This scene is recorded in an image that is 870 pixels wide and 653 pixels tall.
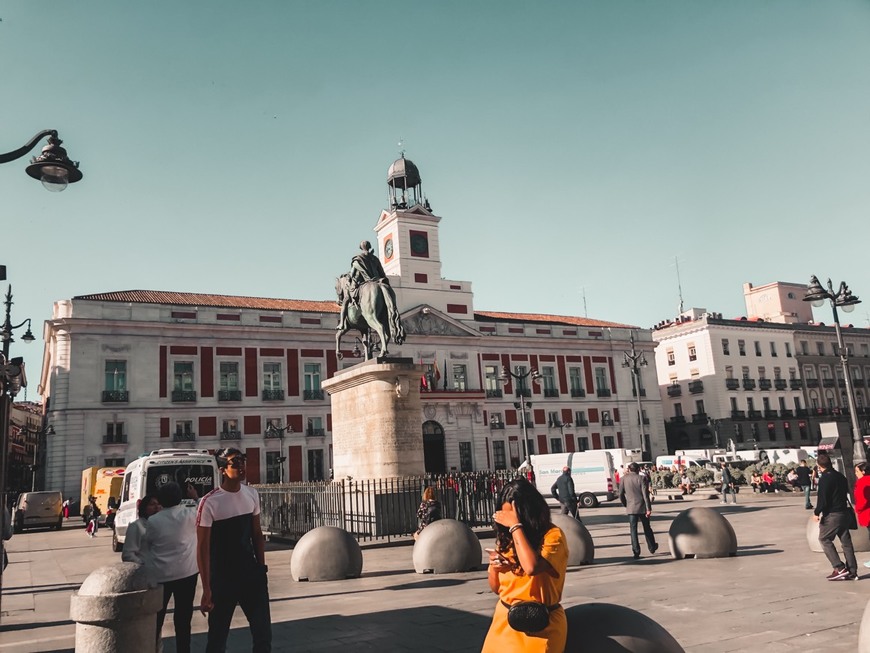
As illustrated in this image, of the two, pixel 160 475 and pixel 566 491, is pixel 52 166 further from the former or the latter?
pixel 566 491

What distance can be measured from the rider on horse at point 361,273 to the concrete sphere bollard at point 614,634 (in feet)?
45.7

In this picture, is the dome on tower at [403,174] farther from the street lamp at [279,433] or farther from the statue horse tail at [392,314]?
the statue horse tail at [392,314]

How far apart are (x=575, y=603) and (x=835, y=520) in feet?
12.1

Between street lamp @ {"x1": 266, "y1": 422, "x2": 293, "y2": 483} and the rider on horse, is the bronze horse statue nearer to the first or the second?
the rider on horse

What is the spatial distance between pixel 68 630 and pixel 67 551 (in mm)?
13723

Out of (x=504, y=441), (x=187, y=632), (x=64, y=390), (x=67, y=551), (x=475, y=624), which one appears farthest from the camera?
(x=504, y=441)

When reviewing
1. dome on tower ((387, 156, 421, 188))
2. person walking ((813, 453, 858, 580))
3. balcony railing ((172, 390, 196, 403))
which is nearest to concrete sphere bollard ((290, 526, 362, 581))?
person walking ((813, 453, 858, 580))

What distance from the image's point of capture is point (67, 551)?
20.6 meters

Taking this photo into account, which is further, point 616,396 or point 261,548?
point 616,396

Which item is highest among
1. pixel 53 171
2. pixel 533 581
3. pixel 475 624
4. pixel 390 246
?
pixel 390 246

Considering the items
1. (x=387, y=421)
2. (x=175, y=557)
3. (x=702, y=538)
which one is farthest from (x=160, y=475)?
(x=175, y=557)

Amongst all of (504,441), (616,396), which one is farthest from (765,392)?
(504,441)

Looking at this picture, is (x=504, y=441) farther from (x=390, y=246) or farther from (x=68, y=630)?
(x=68, y=630)

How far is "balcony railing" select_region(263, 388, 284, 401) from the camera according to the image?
46388 millimetres
